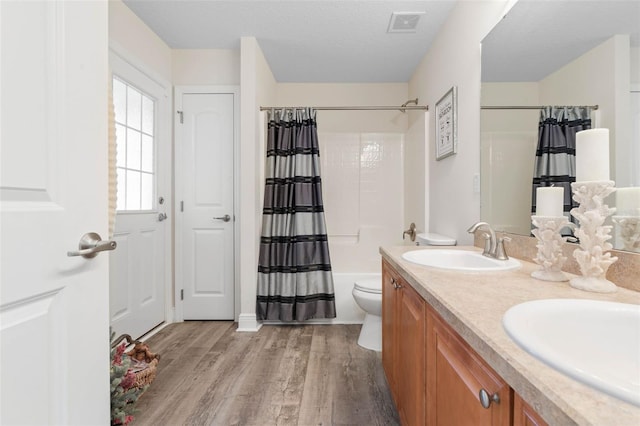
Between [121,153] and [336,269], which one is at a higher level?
[121,153]

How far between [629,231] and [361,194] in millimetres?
2543

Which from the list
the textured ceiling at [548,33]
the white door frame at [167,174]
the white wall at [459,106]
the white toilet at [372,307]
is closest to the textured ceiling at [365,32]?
the textured ceiling at [548,33]

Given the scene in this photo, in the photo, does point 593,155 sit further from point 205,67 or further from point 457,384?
point 205,67

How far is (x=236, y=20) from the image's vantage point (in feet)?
7.34

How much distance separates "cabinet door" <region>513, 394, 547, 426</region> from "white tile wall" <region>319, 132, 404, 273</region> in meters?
2.84

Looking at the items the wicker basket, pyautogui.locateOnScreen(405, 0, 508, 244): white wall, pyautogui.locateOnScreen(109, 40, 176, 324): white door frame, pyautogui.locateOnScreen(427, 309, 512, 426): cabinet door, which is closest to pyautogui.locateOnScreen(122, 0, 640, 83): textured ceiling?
pyautogui.locateOnScreen(405, 0, 508, 244): white wall

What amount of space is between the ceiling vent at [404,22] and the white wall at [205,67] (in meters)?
1.37

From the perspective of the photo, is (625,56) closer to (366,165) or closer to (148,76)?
(366,165)

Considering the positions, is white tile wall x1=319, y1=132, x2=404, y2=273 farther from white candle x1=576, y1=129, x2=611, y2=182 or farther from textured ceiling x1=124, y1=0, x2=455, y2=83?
white candle x1=576, y1=129, x2=611, y2=182

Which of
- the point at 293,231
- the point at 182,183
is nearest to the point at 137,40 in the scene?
the point at 182,183

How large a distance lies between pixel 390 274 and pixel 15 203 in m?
1.34

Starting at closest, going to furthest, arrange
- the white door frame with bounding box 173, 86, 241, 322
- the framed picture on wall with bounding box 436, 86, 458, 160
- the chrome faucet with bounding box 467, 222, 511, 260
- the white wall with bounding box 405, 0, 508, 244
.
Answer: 1. the chrome faucet with bounding box 467, 222, 511, 260
2. the white wall with bounding box 405, 0, 508, 244
3. the framed picture on wall with bounding box 436, 86, 458, 160
4. the white door frame with bounding box 173, 86, 241, 322

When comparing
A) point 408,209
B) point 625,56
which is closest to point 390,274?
point 625,56

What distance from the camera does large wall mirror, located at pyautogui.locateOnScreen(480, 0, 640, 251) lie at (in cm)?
85
